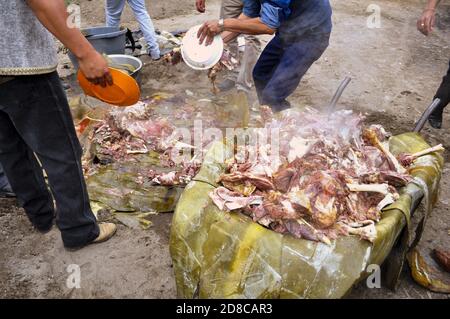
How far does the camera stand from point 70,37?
2346 millimetres

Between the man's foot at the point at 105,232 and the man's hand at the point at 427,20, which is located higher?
the man's hand at the point at 427,20

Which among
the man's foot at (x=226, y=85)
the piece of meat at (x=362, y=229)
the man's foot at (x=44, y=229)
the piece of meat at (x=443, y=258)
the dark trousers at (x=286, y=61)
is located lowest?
the piece of meat at (x=443, y=258)

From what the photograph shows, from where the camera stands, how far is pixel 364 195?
2.90 meters

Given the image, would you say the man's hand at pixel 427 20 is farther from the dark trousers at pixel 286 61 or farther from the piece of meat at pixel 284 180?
the piece of meat at pixel 284 180

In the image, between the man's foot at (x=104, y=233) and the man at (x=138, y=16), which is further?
the man at (x=138, y=16)

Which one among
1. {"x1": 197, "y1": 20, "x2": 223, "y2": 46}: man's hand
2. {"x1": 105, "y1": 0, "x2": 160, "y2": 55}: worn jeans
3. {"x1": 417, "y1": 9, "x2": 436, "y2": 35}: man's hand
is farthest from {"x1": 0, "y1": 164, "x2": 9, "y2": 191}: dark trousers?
{"x1": 417, "y1": 9, "x2": 436, "y2": 35}: man's hand

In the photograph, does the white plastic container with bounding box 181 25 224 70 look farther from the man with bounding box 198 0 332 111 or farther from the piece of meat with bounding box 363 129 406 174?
the piece of meat with bounding box 363 129 406 174

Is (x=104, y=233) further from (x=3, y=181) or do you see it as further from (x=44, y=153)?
(x=3, y=181)

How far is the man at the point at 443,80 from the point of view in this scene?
449 centimetres

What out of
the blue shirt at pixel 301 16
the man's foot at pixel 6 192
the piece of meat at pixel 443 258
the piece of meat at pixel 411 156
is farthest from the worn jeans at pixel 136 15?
the piece of meat at pixel 443 258

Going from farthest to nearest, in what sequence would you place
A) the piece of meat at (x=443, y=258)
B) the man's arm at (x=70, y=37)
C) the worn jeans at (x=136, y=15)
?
the worn jeans at (x=136, y=15)
the piece of meat at (x=443, y=258)
the man's arm at (x=70, y=37)

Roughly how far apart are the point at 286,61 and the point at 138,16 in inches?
131

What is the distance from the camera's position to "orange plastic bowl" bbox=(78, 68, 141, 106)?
2.94 metres
